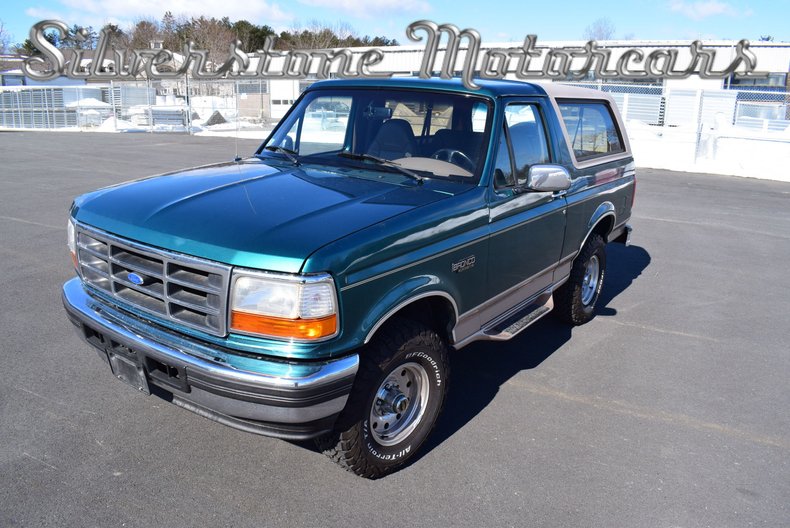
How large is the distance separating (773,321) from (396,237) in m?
4.71

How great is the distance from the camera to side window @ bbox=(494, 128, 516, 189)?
407 centimetres

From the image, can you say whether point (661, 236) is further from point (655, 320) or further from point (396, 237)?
point (396, 237)

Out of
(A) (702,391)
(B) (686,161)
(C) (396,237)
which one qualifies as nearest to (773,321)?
(A) (702,391)

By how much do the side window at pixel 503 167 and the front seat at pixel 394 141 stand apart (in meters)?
0.56

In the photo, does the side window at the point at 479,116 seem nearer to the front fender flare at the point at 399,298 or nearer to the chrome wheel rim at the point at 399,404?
the front fender flare at the point at 399,298

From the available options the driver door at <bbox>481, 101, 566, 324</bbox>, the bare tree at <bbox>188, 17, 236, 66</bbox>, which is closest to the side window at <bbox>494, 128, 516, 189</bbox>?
the driver door at <bbox>481, 101, 566, 324</bbox>

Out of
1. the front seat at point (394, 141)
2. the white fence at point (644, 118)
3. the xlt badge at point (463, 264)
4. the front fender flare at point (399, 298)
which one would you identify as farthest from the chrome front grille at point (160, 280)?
the white fence at point (644, 118)

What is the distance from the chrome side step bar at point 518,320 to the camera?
163 inches

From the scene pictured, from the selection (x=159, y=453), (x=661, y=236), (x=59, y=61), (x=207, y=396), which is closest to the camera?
(x=207, y=396)

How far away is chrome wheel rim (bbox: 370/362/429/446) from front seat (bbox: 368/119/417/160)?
59.3 inches

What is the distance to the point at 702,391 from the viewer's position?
4586 millimetres

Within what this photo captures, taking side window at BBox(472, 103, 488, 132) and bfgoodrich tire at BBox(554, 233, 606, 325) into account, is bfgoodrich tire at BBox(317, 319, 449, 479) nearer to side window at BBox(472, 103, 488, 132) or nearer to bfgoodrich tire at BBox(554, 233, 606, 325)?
side window at BBox(472, 103, 488, 132)

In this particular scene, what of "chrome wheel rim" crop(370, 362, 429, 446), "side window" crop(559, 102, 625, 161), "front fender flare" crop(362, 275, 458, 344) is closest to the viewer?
"front fender flare" crop(362, 275, 458, 344)

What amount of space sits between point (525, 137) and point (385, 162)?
1064 mm
